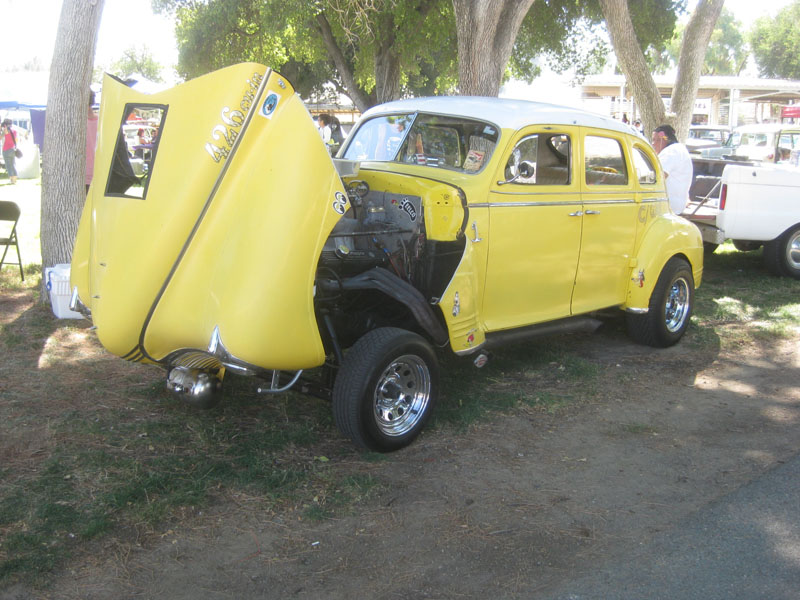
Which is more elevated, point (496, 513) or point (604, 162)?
point (604, 162)

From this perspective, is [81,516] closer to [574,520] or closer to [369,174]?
[574,520]

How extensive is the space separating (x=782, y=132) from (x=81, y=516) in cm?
1755

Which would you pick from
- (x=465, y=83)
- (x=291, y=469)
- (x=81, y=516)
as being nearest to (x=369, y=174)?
(x=291, y=469)

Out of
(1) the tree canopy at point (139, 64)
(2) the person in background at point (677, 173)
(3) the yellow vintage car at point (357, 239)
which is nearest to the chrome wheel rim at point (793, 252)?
(2) the person in background at point (677, 173)

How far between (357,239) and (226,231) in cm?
125

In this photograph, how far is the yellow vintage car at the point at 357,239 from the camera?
3906mm

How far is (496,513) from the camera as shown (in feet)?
12.8

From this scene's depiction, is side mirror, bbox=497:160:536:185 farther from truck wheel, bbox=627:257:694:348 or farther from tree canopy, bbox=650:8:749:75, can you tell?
tree canopy, bbox=650:8:749:75

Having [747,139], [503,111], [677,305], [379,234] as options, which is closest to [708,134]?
[747,139]

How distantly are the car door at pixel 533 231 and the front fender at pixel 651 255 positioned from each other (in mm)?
818

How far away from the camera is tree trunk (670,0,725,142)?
13.2 m

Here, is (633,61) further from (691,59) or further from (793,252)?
(793,252)

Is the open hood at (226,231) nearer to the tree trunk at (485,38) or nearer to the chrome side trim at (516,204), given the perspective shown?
the chrome side trim at (516,204)

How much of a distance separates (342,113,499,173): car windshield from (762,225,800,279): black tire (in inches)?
237
